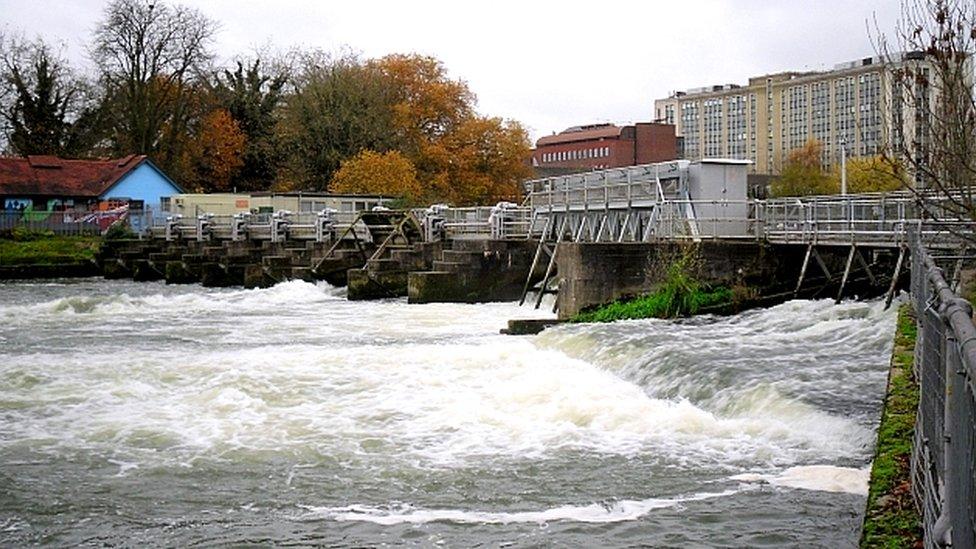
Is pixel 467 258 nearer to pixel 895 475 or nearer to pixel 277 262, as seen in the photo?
pixel 277 262

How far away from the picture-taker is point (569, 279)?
88.2ft

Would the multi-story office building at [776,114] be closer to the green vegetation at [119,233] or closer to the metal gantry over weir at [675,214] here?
the green vegetation at [119,233]

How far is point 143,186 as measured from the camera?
7306 cm

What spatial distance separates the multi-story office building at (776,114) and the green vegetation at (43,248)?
210 ft

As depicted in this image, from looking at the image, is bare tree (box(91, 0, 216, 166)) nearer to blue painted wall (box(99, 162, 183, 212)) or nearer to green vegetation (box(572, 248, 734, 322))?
blue painted wall (box(99, 162, 183, 212))

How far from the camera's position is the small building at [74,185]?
71688 mm

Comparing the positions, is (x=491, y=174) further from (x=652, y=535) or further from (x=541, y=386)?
(x=652, y=535)

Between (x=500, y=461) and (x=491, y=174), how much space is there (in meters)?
60.5

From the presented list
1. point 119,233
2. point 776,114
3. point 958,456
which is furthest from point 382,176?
point 776,114

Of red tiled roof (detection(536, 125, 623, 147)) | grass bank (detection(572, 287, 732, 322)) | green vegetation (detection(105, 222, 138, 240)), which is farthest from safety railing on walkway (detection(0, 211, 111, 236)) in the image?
red tiled roof (detection(536, 125, 623, 147))

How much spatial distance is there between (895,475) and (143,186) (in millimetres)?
69670

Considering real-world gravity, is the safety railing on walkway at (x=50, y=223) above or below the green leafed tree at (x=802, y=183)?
below

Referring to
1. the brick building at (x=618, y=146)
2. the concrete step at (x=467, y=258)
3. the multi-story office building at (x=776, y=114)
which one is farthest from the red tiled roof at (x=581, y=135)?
the concrete step at (x=467, y=258)

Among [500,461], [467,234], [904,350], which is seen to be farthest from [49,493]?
[467,234]
